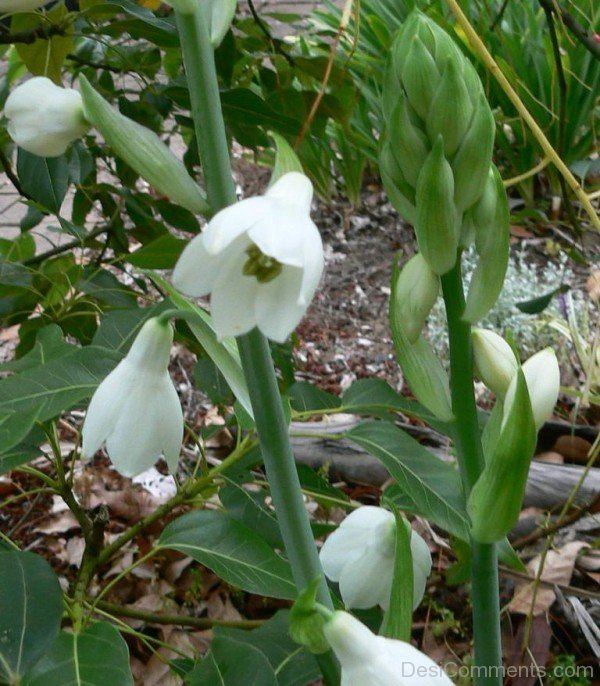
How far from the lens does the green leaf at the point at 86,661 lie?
2.10ft

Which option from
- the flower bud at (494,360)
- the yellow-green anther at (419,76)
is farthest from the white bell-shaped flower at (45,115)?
the flower bud at (494,360)

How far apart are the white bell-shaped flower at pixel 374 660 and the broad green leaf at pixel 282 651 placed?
326 millimetres

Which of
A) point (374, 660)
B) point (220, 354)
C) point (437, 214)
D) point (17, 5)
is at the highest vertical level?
point (17, 5)

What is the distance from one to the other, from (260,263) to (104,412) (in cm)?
16

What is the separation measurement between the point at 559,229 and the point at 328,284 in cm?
98

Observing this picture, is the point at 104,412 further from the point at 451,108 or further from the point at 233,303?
the point at 451,108

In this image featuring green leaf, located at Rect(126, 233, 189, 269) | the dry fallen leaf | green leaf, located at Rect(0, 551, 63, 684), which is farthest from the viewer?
the dry fallen leaf

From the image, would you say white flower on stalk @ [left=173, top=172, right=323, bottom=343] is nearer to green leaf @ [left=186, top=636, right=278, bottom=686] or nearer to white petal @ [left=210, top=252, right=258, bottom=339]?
white petal @ [left=210, top=252, right=258, bottom=339]

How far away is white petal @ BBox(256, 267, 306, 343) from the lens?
1.62 ft

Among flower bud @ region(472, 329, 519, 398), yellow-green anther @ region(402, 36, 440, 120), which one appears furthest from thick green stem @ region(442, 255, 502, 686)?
yellow-green anther @ region(402, 36, 440, 120)

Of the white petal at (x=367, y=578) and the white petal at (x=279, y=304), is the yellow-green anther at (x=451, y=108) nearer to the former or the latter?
the white petal at (x=279, y=304)

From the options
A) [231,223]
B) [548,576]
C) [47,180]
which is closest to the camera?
[231,223]

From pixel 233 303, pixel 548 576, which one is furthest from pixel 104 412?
pixel 548 576

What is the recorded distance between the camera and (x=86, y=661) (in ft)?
2.17
